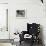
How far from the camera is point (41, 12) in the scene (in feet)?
9.52

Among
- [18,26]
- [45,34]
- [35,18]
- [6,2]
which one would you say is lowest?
[45,34]

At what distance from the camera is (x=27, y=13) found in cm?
296

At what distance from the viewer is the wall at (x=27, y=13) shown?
9.53ft

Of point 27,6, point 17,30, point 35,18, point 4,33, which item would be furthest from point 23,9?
point 4,33

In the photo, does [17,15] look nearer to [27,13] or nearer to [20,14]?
[20,14]

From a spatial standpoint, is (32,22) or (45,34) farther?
(32,22)

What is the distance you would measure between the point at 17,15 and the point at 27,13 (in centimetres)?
29

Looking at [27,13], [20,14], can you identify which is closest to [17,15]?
[20,14]

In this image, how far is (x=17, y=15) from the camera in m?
2.97

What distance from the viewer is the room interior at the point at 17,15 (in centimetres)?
292

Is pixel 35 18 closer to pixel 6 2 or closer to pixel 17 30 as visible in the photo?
pixel 17 30

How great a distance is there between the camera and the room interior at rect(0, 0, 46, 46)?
2.92 metres

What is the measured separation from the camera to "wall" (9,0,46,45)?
290cm

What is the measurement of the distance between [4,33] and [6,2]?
880 millimetres
